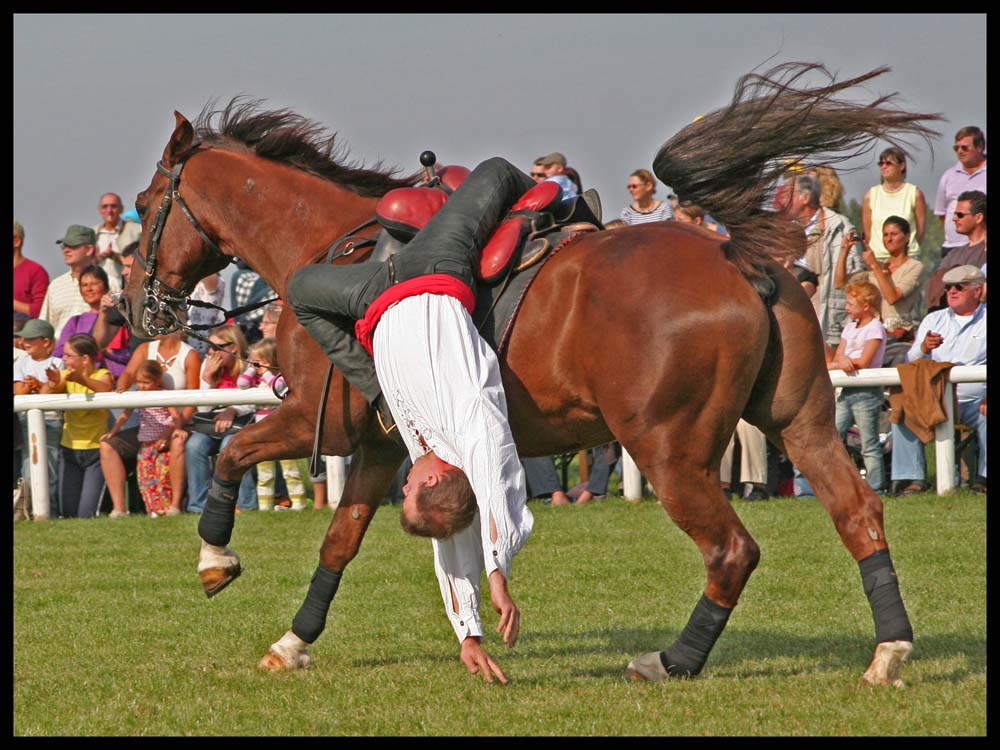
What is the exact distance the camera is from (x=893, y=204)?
1312 centimetres

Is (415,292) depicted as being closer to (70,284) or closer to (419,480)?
(419,480)

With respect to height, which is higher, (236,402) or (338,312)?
(338,312)

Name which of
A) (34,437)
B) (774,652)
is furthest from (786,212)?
(34,437)

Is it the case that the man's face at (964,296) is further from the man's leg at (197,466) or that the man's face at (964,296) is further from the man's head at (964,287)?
the man's leg at (197,466)

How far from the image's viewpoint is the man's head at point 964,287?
36.7 feet

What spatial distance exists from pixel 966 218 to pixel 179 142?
724cm

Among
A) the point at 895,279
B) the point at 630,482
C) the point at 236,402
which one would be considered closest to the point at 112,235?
the point at 236,402

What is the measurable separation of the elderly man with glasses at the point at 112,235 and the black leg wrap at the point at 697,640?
10.4m

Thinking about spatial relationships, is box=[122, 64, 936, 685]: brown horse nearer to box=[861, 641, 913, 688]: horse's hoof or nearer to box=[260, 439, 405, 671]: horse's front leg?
box=[861, 641, 913, 688]: horse's hoof

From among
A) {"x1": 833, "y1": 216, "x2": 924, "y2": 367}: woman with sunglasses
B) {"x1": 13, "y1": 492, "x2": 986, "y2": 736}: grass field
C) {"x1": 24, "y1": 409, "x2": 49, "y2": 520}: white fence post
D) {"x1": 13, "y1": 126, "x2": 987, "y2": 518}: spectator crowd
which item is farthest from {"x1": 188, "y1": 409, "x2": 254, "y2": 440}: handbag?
{"x1": 833, "y1": 216, "x2": 924, "y2": 367}: woman with sunglasses

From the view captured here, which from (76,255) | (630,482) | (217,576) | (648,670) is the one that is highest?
(76,255)

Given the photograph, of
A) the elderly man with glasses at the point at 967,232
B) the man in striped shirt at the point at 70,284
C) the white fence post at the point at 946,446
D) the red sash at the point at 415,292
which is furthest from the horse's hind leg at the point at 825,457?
the man in striped shirt at the point at 70,284
